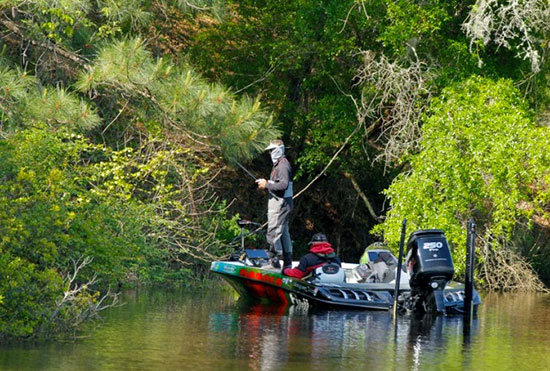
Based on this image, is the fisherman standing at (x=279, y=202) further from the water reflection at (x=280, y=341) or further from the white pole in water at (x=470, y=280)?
the white pole in water at (x=470, y=280)

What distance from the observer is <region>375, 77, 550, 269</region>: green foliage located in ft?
78.4

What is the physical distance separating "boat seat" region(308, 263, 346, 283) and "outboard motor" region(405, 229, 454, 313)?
1.21 meters

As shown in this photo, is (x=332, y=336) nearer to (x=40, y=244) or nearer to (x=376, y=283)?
(x=40, y=244)

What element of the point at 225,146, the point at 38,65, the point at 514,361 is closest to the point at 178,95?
the point at 225,146

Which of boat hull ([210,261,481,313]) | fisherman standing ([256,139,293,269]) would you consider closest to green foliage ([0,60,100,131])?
fisherman standing ([256,139,293,269])

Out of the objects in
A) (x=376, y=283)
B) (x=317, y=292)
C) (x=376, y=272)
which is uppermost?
(x=376, y=272)

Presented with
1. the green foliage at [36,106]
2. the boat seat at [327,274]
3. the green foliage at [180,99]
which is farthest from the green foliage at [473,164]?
the green foliage at [36,106]

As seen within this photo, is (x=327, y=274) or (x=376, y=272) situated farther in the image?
(x=376, y=272)

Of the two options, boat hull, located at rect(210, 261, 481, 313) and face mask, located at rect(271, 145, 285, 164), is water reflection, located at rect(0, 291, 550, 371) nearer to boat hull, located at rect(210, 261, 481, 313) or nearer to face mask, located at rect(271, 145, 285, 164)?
boat hull, located at rect(210, 261, 481, 313)

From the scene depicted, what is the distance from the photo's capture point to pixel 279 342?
14.8 metres

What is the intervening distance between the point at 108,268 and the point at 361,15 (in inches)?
472

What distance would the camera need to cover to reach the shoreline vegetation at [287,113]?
853 inches

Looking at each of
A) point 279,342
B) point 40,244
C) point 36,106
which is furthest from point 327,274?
point 40,244

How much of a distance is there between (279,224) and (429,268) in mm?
3417
